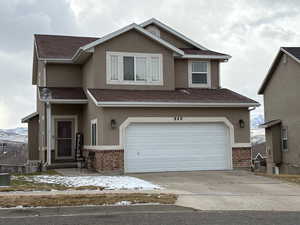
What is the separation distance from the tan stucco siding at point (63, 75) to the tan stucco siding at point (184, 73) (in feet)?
16.8

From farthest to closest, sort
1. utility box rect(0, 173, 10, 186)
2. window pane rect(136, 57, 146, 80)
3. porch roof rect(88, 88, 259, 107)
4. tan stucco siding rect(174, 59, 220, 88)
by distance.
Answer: tan stucco siding rect(174, 59, 220, 88) → window pane rect(136, 57, 146, 80) → porch roof rect(88, 88, 259, 107) → utility box rect(0, 173, 10, 186)

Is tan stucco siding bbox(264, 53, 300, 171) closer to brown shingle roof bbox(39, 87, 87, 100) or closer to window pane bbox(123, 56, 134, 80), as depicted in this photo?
window pane bbox(123, 56, 134, 80)

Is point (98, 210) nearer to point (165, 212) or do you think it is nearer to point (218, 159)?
point (165, 212)

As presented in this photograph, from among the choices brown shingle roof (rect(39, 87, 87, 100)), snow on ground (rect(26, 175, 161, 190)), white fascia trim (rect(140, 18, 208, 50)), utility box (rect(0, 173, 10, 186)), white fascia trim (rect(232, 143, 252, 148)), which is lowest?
snow on ground (rect(26, 175, 161, 190))

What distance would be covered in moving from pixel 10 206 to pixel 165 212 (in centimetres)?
386

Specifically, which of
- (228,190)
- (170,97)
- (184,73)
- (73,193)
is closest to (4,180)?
(73,193)

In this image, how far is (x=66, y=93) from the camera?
74.0 ft

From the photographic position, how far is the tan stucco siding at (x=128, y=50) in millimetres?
20406

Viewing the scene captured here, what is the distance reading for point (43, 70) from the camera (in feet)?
80.2

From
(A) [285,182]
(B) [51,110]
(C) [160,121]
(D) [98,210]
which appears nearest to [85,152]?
(B) [51,110]

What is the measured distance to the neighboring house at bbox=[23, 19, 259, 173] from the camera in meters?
19.2

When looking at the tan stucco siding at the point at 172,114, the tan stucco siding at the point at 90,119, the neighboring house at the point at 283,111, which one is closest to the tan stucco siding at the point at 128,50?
the tan stucco siding at the point at 90,119

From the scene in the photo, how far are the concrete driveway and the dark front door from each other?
251 inches

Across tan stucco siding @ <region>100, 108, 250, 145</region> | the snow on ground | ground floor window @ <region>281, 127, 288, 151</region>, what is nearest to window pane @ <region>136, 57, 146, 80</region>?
tan stucco siding @ <region>100, 108, 250, 145</region>
